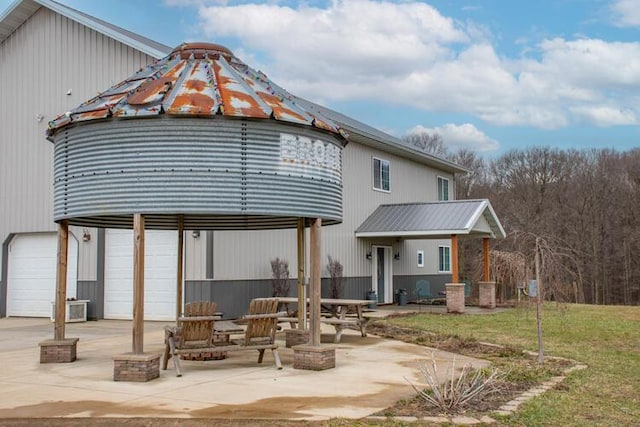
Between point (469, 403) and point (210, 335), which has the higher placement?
point (210, 335)

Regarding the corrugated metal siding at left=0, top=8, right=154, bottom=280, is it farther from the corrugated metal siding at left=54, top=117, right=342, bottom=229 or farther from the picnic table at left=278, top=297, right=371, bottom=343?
the corrugated metal siding at left=54, top=117, right=342, bottom=229

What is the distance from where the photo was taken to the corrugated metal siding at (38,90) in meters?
19.3

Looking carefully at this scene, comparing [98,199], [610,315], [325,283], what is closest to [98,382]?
[98,199]

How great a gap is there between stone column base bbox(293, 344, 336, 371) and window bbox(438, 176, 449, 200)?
20.9 m

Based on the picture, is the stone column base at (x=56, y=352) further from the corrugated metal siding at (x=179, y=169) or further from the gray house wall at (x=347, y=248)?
the gray house wall at (x=347, y=248)

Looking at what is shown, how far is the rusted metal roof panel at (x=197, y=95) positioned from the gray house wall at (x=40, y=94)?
9.08 metres

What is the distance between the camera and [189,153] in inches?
342

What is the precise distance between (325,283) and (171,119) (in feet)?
43.1

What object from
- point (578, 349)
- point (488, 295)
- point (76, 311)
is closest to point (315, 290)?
point (578, 349)

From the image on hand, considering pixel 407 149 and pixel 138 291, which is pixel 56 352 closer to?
pixel 138 291

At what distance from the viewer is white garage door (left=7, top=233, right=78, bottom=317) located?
65.4 feet

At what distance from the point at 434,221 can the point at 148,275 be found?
8981 mm

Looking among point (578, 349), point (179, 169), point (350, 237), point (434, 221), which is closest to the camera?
point (179, 169)

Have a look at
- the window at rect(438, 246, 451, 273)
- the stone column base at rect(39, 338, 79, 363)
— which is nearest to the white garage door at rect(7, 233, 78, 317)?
the stone column base at rect(39, 338, 79, 363)
